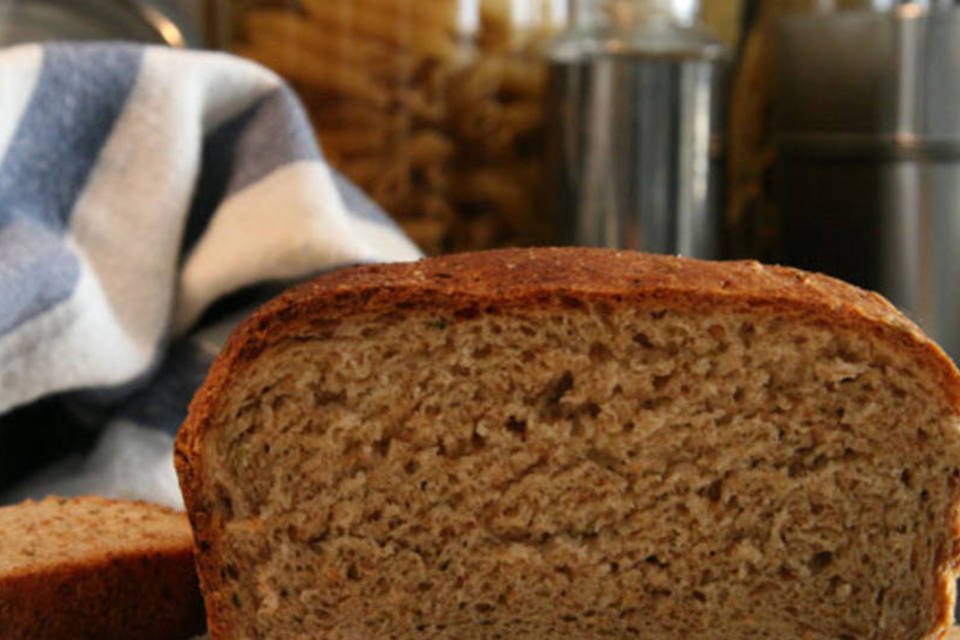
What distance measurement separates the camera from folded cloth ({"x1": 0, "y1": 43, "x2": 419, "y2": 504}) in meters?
1.29

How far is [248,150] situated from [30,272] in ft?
1.07

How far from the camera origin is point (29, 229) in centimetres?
133

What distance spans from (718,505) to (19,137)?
33.9 inches

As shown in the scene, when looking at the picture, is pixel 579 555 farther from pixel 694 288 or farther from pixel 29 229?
pixel 29 229

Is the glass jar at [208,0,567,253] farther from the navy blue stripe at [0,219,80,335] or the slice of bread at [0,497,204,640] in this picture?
the slice of bread at [0,497,204,640]

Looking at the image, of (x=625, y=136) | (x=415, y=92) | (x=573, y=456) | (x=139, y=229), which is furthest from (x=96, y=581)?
(x=625, y=136)

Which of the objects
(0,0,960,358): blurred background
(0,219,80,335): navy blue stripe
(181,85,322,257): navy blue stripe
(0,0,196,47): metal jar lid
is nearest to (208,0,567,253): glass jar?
(0,0,960,358): blurred background

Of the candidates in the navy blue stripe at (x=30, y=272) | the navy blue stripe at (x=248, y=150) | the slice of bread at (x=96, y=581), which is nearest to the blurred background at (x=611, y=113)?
the navy blue stripe at (x=248, y=150)

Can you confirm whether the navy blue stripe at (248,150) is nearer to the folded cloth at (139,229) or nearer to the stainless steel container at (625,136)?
the folded cloth at (139,229)

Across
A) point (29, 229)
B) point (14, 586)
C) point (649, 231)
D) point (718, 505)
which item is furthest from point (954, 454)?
point (649, 231)

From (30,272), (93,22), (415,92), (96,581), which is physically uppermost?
(93,22)

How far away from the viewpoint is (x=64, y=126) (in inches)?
55.9

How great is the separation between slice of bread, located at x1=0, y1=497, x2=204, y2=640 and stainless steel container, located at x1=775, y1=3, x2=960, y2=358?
1.24 meters

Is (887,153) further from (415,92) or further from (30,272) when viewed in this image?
(30,272)
